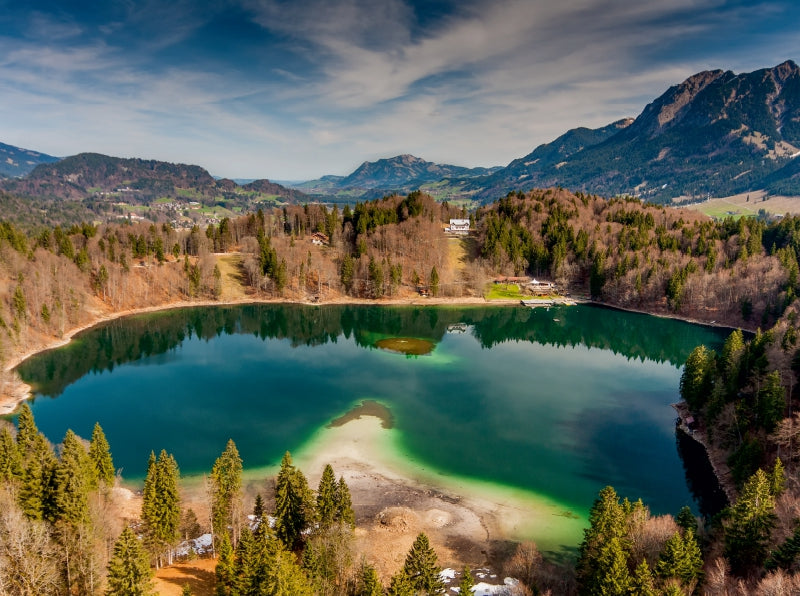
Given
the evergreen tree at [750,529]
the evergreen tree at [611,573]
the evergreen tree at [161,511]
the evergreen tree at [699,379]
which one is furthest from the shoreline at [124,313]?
the evergreen tree at [750,529]

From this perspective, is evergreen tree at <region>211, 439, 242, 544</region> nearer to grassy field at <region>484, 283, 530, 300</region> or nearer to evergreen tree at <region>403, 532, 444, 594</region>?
evergreen tree at <region>403, 532, 444, 594</region>

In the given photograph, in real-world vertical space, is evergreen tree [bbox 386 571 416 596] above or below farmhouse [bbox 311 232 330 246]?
below

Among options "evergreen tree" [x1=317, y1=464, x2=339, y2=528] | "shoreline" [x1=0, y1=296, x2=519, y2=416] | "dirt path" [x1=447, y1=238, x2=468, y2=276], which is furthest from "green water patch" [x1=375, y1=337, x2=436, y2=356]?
"evergreen tree" [x1=317, y1=464, x2=339, y2=528]

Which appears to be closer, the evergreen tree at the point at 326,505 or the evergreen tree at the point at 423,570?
the evergreen tree at the point at 423,570

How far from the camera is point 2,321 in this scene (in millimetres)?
71312

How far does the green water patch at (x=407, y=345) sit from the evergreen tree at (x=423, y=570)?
53.2 meters

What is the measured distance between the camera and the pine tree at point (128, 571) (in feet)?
69.3

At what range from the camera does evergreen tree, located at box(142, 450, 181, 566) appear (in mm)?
29391

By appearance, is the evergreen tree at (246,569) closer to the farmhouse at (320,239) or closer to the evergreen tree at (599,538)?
the evergreen tree at (599,538)

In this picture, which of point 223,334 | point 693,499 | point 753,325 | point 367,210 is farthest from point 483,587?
point 367,210

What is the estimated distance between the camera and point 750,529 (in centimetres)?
2698

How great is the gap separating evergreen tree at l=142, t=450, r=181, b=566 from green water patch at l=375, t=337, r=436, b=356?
5035 cm

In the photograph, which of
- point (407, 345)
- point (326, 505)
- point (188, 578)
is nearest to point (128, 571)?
point (188, 578)

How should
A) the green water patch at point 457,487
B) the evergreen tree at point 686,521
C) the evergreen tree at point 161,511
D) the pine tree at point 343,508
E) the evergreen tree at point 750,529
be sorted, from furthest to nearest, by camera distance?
the green water patch at point 457,487
the pine tree at point 343,508
the evergreen tree at point 161,511
the evergreen tree at point 686,521
the evergreen tree at point 750,529
